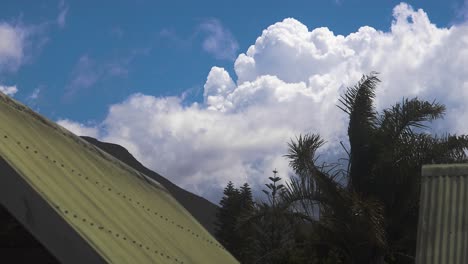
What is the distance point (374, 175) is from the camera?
50.8 feet

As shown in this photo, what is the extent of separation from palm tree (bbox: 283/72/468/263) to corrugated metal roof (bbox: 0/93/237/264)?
9772 mm

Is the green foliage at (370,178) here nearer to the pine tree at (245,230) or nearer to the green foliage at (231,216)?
the pine tree at (245,230)

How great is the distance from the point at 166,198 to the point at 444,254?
10.5 feet

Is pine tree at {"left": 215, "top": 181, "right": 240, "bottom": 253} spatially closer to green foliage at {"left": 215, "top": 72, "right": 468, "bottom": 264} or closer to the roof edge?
green foliage at {"left": 215, "top": 72, "right": 468, "bottom": 264}

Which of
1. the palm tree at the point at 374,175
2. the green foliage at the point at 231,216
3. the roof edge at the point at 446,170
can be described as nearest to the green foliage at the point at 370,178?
the palm tree at the point at 374,175

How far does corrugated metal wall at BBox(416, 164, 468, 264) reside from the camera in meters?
6.07

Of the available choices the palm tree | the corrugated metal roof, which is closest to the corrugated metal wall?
the corrugated metal roof

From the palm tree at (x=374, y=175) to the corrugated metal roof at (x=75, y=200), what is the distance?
977 cm

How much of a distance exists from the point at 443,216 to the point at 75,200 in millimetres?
4364

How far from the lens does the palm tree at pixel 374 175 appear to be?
15.0 meters

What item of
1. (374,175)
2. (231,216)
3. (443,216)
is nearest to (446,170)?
(443,216)

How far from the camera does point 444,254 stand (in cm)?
604

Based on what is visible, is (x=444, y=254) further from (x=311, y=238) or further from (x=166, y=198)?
(x=311, y=238)

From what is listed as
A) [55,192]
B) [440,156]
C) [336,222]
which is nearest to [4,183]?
[55,192]
